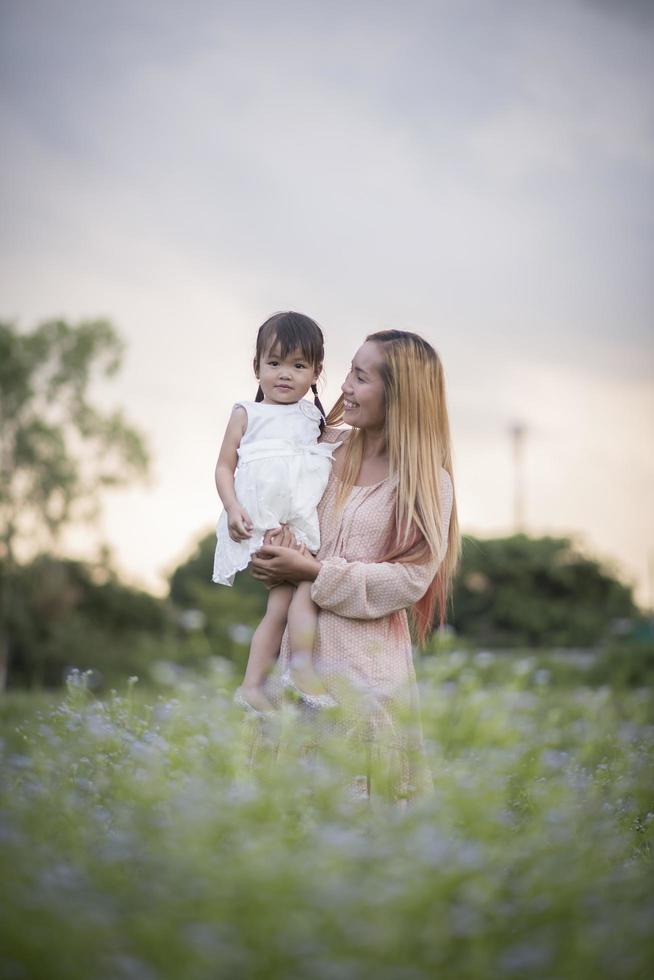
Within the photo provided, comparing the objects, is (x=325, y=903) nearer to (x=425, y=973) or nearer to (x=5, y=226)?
(x=425, y=973)

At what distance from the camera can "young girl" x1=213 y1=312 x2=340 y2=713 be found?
382 cm

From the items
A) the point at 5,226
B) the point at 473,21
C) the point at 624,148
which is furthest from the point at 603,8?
the point at 5,226

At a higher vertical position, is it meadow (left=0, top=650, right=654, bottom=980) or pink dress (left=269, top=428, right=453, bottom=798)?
pink dress (left=269, top=428, right=453, bottom=798)

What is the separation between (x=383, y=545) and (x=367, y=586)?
249 millimetres

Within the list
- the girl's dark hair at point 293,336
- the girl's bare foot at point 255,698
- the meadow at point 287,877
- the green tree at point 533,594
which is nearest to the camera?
the meadow at point 287,877

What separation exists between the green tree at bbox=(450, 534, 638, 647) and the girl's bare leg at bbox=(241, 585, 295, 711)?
1477cm

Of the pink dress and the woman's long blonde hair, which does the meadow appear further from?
the woman's long blonde hair

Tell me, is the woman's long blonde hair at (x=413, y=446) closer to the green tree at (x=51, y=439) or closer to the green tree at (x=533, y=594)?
the green tree at (x=533, y=594)

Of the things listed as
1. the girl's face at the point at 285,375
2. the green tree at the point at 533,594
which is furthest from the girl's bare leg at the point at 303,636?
the green tree at the point at 533,594

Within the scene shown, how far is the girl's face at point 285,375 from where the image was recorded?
4.03 metres

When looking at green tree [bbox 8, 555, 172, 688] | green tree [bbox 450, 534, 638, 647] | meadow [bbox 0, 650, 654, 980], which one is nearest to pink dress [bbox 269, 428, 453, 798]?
meadow [bbox 0, 650, 654, 980]

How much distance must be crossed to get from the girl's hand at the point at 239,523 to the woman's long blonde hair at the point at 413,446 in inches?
14.4

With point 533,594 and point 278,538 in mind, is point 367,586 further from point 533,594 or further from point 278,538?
point 533,594

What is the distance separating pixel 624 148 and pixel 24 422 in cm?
1404
